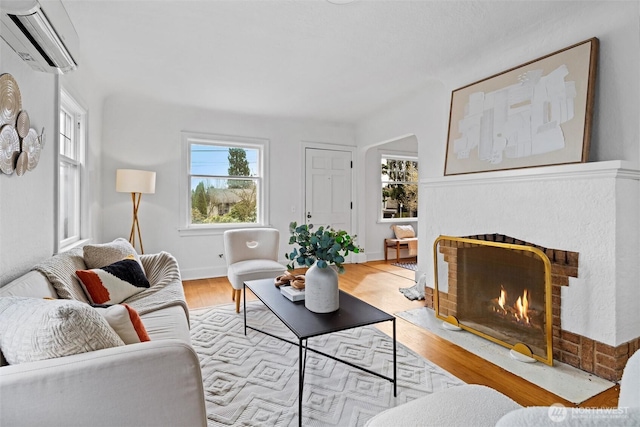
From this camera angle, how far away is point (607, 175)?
6.32ft

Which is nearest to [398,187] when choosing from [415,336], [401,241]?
[401,241]

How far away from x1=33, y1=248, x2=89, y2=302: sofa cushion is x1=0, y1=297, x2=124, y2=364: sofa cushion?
771 millimetres

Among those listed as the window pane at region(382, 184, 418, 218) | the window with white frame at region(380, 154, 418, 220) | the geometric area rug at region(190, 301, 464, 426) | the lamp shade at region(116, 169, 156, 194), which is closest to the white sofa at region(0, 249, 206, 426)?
the geometric area rug at region(190, 301, 464, 426)

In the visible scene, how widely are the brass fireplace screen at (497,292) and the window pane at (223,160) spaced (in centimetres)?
314

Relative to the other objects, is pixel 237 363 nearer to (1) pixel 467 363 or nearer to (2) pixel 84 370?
(2) pixel 84 370

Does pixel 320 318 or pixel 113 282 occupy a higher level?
pixel 113 282

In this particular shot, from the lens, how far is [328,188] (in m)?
5.41

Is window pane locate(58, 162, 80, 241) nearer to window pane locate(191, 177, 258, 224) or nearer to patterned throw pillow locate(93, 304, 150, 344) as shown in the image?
window pane locate(191, 177, 258, 224)

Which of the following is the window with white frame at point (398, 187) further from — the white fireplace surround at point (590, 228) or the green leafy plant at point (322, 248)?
the green leafy plant at point (322, 248)

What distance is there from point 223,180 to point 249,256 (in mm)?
1759

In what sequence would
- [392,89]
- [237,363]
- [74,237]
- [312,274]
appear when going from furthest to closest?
1. [392,89]
2. [74,237]
3. [237,363]
4. [312,274]

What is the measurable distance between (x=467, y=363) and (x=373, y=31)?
260 centimetres

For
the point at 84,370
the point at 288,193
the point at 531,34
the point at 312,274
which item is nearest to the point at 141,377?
the point at 84,370

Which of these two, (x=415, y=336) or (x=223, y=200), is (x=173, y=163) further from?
(x=415, y=336)
